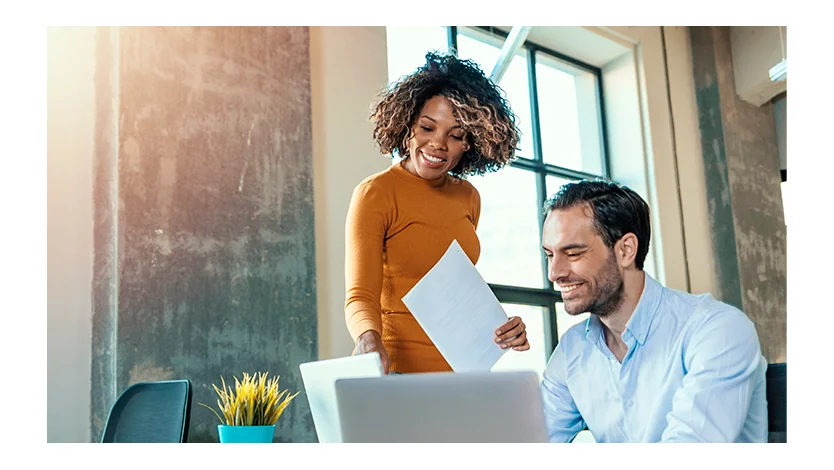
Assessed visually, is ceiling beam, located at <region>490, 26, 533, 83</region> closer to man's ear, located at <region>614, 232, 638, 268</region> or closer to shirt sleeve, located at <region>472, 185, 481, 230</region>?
shirt sleeve, located at <region>472, 185, 481, 230</region>

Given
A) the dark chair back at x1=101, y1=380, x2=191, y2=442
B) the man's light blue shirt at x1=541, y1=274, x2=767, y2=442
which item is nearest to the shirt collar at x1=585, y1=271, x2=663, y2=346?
the man's light blue shirt at x1=541, y1=274, x2=767, y2=442

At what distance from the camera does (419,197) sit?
6.09 feet

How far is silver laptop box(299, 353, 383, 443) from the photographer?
1.01 meters

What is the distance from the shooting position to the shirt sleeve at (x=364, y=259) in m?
1.62

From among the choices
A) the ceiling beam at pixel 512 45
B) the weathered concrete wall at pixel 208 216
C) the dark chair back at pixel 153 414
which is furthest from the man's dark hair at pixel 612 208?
the ceiling beam at pixel 512 45

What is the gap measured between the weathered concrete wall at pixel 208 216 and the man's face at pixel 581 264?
1.61 metres

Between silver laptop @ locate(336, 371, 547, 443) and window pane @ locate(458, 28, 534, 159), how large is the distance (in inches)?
141

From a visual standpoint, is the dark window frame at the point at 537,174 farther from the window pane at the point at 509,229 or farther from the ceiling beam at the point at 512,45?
the ceiling beam at the point at 512,45

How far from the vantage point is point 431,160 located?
184 centimetres

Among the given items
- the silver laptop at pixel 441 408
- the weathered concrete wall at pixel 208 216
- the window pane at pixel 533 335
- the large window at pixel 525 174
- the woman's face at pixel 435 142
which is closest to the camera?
the silver laptop at pixel 441 408

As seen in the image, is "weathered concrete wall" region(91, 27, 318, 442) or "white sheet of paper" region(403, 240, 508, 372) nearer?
"white sheet of paper" region(403, 240, 508, 372)

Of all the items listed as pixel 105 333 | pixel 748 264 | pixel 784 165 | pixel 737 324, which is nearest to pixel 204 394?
pixel 105 333

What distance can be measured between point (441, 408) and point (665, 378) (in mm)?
668
